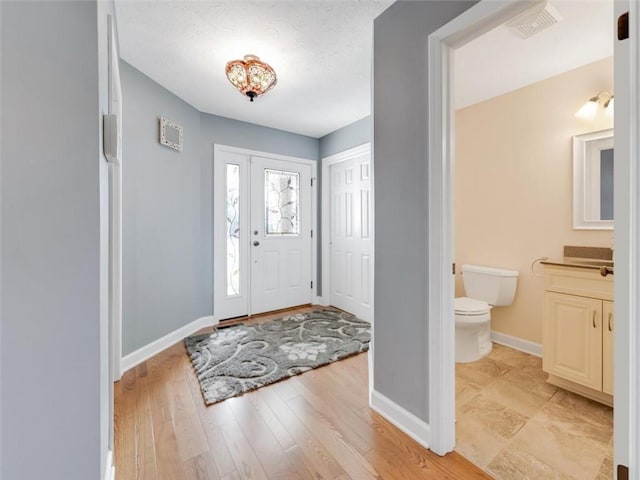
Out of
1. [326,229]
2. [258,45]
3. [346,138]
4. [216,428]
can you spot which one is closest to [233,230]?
[326,229]

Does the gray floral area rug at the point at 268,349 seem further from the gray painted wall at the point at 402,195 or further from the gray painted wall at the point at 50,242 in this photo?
the gray painted wall at the point at 50,242

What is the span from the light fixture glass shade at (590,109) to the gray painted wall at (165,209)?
2.89 m

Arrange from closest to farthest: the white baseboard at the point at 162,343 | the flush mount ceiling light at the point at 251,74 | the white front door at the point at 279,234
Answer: the flush mount ceiling light at the point at 251,74 → the white baseboard at the point at 162,343 → the white front door at the point at 279,234

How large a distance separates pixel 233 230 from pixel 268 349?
1.52 m

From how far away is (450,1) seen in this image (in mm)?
1314

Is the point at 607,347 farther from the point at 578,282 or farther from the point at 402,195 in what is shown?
the point at 402,195

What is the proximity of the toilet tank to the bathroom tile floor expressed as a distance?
614mm

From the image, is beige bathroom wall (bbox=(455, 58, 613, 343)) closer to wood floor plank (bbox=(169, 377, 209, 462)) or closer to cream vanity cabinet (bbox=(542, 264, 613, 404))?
cream vanity cabinet (bbox=(542, 264, 613, 404))

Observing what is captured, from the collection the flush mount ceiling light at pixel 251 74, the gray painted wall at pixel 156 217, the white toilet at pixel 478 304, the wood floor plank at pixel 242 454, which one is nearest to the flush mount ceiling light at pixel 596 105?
the white toilet at pixel 478 304

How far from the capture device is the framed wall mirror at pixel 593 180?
6.94 ft

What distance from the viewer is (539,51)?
2.02m

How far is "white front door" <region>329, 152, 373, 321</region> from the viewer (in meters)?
3.40

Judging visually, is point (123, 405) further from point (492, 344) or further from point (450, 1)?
point (492, 344)

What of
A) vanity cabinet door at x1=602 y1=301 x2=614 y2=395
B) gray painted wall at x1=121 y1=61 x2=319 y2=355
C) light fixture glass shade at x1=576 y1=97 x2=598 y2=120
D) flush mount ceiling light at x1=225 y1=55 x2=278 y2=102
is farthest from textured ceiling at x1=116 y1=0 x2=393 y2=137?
vanity cabinet door at x1=602 y1=301 x2=614 y2=395
